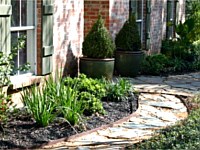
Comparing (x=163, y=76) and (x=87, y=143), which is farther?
(x=163, y=76)

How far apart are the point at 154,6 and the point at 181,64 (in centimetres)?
191

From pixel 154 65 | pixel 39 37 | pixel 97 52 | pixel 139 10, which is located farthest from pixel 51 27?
pixel 139 10

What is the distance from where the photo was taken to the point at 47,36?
8023 millimetres

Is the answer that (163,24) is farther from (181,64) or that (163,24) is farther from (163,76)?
(163,76)

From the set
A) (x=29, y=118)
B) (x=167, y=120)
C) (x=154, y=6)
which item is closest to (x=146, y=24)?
(x=154, y=6)

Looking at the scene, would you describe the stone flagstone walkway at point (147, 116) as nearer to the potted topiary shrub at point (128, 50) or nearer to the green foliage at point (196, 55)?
the potted topiary shrub at point (128, 50)

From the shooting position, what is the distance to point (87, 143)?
5852 mm

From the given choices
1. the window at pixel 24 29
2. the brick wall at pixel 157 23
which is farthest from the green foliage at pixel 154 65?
the window at pixel 24 29

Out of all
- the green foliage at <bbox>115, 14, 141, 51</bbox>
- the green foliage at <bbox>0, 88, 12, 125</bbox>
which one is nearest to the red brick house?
the green foliage at <bbox>115, 14, 141, 51</bbox>

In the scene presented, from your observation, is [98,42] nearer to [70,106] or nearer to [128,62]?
[128,62]

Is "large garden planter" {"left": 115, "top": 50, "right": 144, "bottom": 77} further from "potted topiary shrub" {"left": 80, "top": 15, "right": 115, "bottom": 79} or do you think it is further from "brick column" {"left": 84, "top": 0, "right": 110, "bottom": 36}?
"potted topiary shrub" {"left": 80, "top": 15, "right": 115, "bottom": 79}

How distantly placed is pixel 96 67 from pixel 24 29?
2327mm

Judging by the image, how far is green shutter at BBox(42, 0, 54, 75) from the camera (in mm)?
7914

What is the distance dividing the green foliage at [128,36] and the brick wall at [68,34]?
1.38 m
